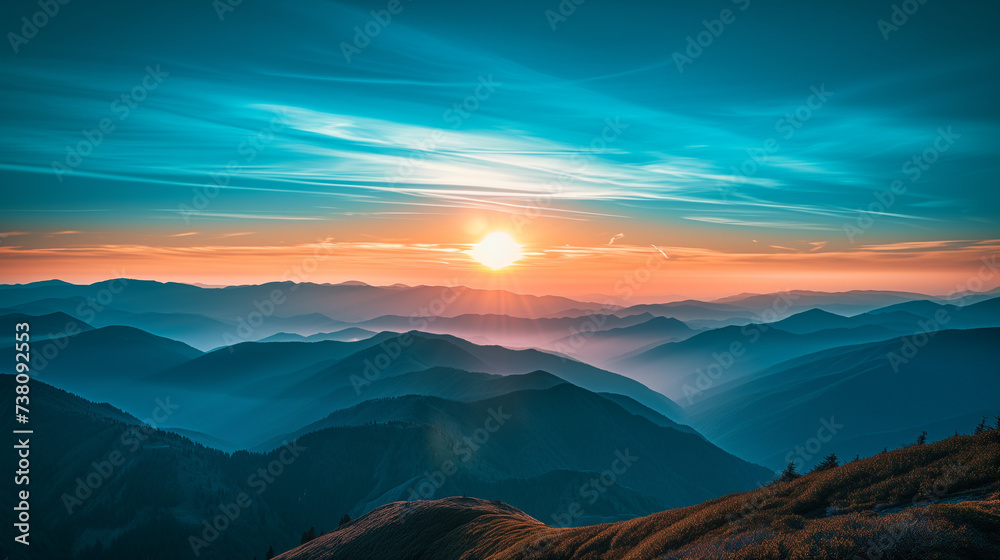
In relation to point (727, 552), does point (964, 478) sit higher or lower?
higher

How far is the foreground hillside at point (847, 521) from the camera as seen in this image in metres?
30.0

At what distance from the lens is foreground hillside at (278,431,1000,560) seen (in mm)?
30047

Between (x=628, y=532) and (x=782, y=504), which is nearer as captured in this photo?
(x=782, y=504)

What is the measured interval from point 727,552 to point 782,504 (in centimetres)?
1006

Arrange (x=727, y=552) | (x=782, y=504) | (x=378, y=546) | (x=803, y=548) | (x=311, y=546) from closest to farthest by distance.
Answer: (x=803, y=548) < (x=727, y=552) < (x=782, y=504) < (x=378, y=546) < (x=311, y=546)

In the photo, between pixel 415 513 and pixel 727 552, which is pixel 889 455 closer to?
pixel 727 552

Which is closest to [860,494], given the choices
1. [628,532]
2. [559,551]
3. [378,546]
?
[628,532]

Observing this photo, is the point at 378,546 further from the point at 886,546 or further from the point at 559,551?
the point at 886,546

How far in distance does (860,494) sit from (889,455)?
7.44 meters

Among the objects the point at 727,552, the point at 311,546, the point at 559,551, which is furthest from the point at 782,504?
the point at 311,546

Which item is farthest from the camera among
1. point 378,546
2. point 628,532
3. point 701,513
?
point 378,546

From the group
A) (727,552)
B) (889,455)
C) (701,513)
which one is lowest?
(727,552)

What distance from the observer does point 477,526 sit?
282ft

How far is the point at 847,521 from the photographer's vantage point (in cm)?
3559
